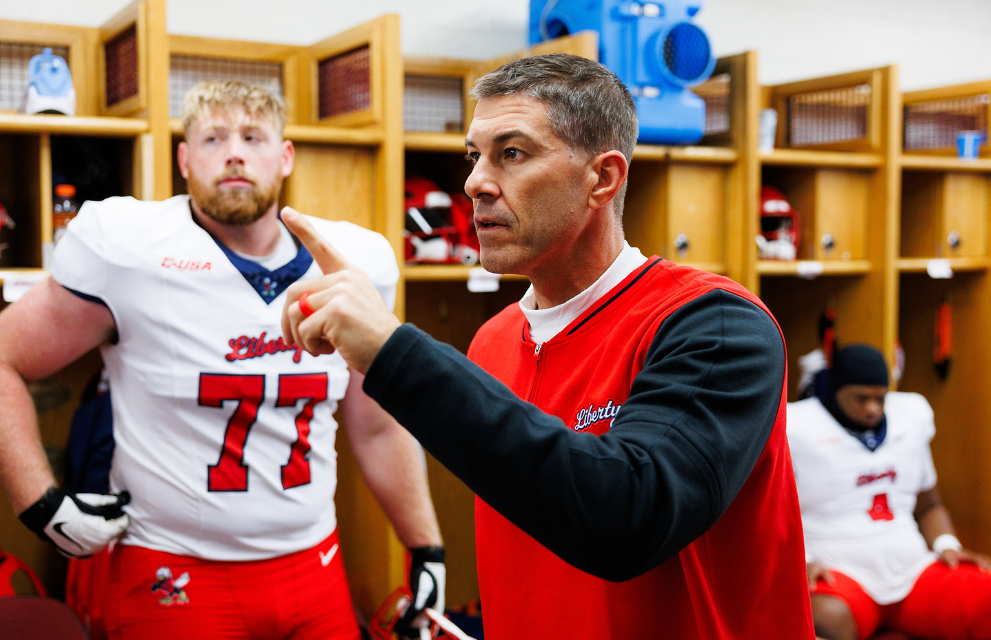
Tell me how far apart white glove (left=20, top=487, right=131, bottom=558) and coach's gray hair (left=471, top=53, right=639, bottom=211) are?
1288 millimetres

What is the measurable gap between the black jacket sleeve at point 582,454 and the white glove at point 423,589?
147 cm

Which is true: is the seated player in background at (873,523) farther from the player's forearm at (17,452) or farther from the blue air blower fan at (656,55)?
the player's forearm at (17,452)

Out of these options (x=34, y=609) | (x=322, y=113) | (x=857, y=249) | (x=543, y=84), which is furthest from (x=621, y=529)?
(x=857, y=249)

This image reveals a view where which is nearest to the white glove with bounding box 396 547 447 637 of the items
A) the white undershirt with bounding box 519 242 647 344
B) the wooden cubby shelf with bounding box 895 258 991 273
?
the white undershirt with bounding box 519 242 647 344

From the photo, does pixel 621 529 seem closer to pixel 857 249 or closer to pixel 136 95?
pixel 136 95

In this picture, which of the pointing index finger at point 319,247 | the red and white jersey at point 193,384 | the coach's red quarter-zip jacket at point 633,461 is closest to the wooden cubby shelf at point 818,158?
the red and white jersey at point 193,384

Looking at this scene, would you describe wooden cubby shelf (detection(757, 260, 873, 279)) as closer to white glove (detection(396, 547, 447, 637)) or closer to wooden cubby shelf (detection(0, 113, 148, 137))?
white glove (detection(396, 547, 447, 637))

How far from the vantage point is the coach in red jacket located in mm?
737

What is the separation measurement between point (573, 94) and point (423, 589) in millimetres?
1459

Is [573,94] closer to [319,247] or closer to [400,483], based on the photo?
[319,247]

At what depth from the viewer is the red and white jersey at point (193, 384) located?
73.9 inches

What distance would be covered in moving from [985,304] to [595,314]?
11.7 feet

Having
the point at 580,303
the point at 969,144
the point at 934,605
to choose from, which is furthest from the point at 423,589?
the point at 969,144

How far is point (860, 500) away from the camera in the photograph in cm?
323
